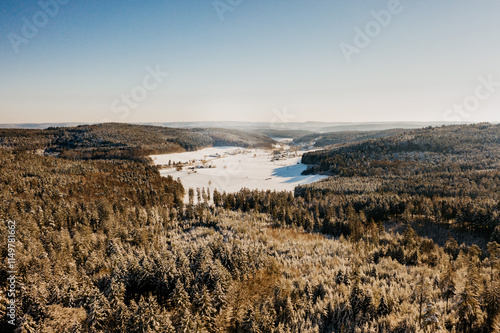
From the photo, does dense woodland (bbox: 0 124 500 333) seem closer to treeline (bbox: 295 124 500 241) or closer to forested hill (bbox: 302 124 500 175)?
treeline (bbox: 295 124 500 241)

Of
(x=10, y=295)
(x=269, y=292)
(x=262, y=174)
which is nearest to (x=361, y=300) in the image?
(x=269, y=292)

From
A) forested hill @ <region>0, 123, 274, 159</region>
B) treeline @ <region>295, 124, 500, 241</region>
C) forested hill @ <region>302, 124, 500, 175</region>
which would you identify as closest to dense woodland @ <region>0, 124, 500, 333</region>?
treeline @ <region>295, 124, 500, 241</region>

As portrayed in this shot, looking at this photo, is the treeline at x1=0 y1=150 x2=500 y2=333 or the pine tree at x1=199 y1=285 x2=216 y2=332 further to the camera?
the pine tree at x1=199 y1=285 x2=216 y2=332

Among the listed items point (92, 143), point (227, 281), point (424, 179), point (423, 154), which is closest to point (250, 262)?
point (227, 281)

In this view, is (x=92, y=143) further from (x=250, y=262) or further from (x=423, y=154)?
(x=423, y=154)

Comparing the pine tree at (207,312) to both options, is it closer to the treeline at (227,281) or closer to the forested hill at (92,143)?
the treeline at (227,281)

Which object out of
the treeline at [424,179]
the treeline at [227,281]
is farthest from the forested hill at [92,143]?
the treeline at [227,281]

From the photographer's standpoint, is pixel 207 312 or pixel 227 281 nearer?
pixel 207 312

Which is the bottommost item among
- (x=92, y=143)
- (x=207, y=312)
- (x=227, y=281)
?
(x=227, y=281)

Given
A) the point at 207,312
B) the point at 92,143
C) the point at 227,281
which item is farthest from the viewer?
the point at 92,143
